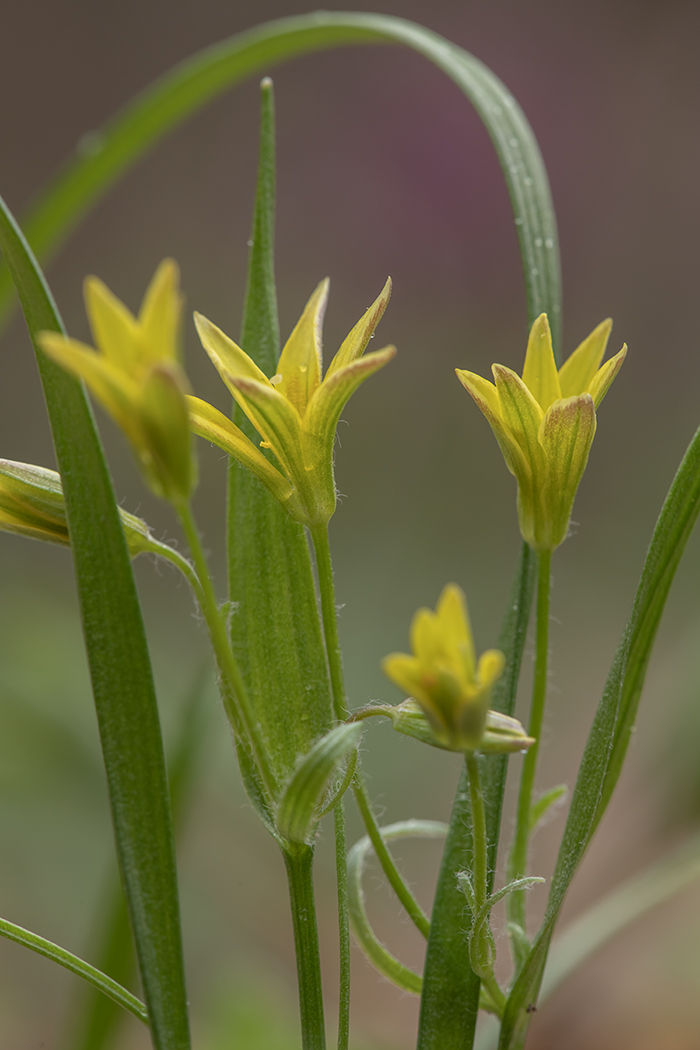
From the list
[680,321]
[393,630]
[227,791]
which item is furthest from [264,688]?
[680,321]

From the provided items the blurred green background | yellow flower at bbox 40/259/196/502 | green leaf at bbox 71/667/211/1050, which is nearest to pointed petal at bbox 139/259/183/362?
yellow flower at bbox 40/259/196/502

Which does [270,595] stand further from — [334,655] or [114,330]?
[114,330]

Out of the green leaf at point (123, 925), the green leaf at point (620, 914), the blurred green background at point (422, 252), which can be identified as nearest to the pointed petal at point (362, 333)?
the green leaf at point (123, 925)

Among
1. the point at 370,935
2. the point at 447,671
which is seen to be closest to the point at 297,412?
the point at 447,671

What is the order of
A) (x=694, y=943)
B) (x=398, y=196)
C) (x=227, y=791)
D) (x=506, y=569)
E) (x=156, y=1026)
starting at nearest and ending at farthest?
(x=156, y=1026) < (x=694, y=943) < (x=227, y=791) < (x=506, y=569) < (x=398, y=196)

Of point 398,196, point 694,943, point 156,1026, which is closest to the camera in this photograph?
point 156,1026

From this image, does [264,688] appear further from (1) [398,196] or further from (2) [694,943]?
(1) [398,196]
